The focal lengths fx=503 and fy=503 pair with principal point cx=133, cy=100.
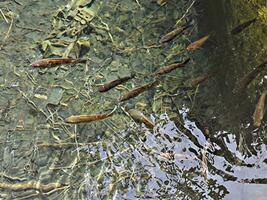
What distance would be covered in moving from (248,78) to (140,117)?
0.58m

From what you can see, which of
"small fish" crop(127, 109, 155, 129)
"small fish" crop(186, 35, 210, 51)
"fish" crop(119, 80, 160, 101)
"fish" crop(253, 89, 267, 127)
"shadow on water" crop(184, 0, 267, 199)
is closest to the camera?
"shadow on water" crop(184, 0, 267, 199)

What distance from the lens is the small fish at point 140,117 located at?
2.50m

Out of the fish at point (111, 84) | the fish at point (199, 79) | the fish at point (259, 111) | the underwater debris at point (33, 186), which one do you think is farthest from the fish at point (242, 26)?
the underwater debris at point (33, 186)

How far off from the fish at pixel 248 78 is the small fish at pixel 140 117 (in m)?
0.45

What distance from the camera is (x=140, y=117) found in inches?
100.0

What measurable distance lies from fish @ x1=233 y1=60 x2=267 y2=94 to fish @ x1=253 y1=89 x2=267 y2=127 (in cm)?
11

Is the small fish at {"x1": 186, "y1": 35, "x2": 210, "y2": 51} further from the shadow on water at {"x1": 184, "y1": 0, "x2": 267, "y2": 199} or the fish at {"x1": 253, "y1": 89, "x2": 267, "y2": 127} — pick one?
the fish at {"x1": 253, "y1": 89, "x2": 267, "y2": 127}

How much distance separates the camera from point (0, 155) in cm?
247

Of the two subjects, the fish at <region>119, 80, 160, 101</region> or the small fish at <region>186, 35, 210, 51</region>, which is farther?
the small fish at <region>186, 35, 210, 51</region>

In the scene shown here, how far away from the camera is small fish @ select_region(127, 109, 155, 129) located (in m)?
2.50

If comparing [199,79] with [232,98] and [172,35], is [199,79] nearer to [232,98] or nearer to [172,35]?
[232,98]

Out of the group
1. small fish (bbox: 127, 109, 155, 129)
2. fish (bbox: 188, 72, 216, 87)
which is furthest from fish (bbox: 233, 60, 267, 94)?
small fish (bbox: 127, 109, 155, 129)

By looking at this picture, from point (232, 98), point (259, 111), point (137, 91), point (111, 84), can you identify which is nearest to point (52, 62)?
point (111, 84)

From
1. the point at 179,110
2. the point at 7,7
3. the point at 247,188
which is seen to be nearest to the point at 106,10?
the point at 7,7
